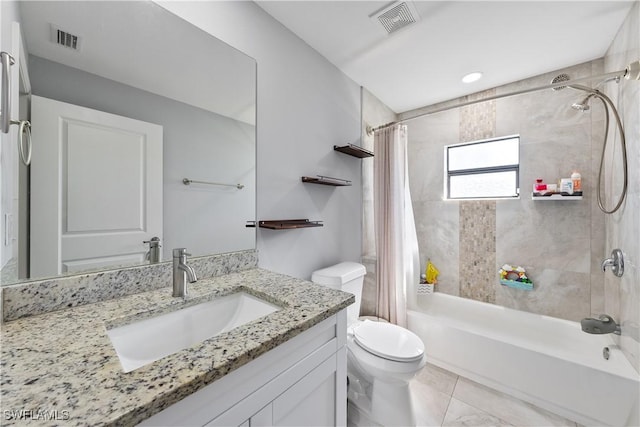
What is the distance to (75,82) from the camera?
33.9 inches

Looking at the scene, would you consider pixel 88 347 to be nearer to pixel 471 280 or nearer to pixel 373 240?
pixel 373 240

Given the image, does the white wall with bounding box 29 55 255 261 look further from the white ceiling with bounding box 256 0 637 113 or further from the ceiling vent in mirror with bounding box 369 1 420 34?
the ceiling vent in mirror with bounding box 369 1 420 34

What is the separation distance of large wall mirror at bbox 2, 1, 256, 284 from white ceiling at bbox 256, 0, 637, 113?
67cm

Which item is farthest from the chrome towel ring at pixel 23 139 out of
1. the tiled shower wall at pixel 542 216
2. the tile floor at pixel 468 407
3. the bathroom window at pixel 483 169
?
the bathroom window at pixel 483 169

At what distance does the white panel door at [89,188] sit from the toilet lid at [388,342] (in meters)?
1.24

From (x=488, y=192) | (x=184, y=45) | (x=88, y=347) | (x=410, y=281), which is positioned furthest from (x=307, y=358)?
(x=488, y=192)

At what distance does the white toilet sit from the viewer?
133cm

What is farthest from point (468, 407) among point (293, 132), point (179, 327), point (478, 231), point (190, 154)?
point (190, 154)

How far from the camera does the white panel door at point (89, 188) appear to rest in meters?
0.81

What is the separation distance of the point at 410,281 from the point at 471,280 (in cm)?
74

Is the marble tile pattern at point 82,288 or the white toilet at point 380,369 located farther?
the white toilet at point 380,369

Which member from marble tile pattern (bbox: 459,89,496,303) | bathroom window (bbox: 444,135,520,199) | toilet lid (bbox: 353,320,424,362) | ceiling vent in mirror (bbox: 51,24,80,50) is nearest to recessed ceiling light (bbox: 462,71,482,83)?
marble tile pattern (bbox: 459,89,496,303)

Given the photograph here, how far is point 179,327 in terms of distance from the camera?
2.93 ft

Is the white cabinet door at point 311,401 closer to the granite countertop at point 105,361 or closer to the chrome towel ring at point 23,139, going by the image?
the granite countertop at point 105,361
